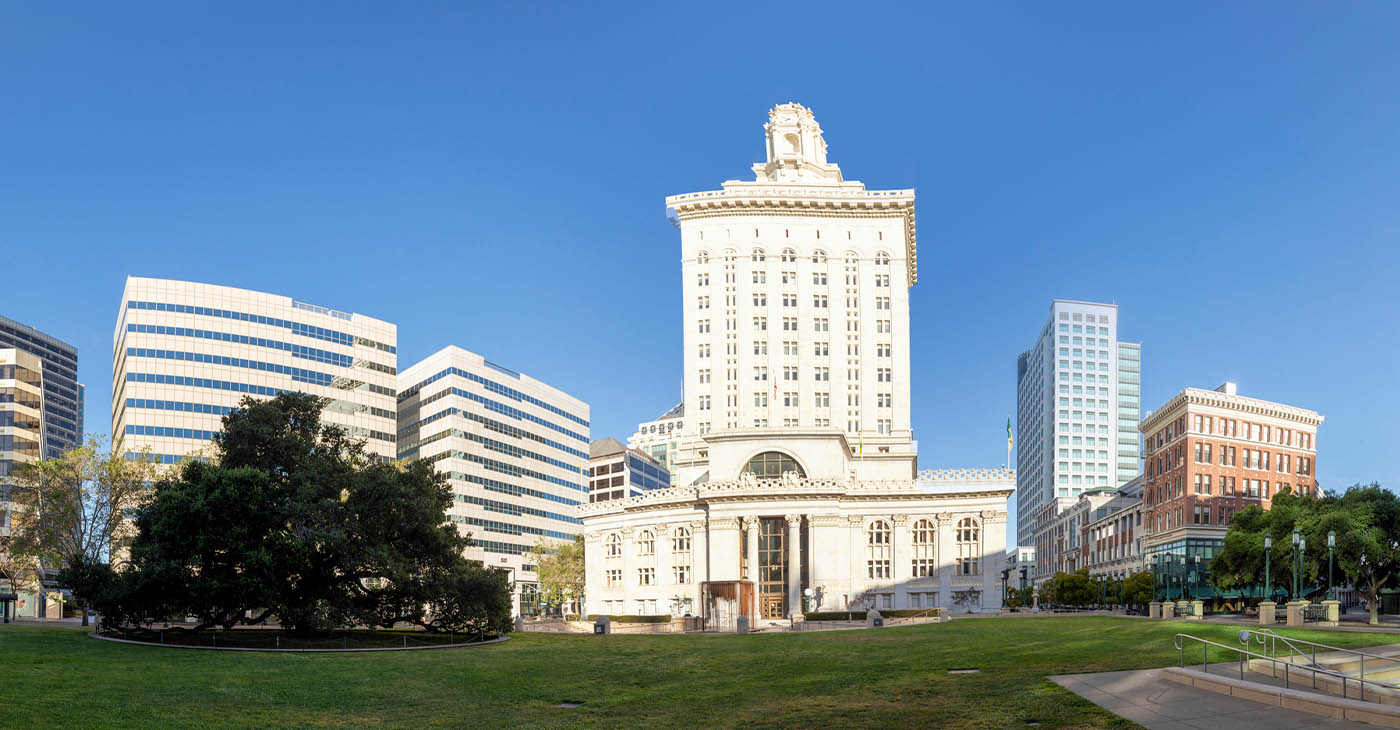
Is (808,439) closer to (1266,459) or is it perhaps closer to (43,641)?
(1266,459)

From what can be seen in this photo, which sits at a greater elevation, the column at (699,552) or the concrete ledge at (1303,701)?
the concrete ledge at (1303,701)

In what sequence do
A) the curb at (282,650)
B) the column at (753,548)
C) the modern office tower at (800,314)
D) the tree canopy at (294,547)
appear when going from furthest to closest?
the modern office tower at (800,314), the column at (753,548), the tree canopy at (294,547), the curb at (282,650)

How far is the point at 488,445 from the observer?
6890 inches

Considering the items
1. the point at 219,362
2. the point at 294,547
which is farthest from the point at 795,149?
the point at 294,547

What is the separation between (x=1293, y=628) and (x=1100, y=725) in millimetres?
40675

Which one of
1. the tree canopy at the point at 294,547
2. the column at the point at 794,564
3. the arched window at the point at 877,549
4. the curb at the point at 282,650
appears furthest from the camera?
the arched window at the point at 877,549

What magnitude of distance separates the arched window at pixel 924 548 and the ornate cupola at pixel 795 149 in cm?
5670

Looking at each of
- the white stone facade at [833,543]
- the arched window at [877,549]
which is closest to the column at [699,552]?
the white stone facade at [833,543]

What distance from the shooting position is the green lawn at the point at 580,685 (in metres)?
25.6

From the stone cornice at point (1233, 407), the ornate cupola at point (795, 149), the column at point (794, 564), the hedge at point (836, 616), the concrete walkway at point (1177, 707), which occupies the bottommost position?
the hedge at point (836, 616)

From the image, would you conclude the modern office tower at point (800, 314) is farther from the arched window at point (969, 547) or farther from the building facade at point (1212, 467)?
the building facade at point (1212, 467)

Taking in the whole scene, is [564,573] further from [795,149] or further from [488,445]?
[795,149]

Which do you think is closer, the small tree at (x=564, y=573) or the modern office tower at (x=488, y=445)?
the small tree at (x=564, y=573)

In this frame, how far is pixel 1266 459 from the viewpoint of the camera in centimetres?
13225
